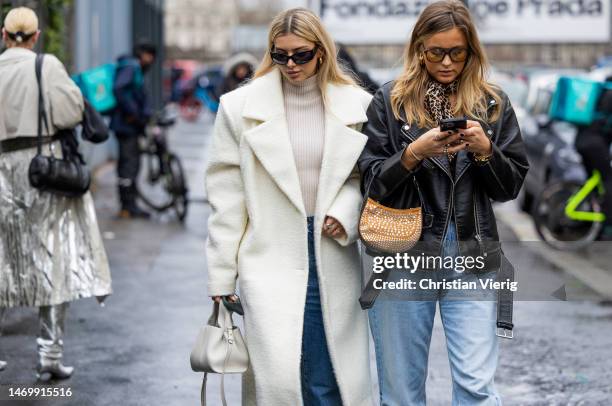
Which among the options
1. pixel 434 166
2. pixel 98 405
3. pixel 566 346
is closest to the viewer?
pixel 434 166

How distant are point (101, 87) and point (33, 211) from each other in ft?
20.5

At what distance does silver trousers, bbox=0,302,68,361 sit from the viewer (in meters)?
6.68

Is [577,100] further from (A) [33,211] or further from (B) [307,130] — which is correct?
(B) [307,130]

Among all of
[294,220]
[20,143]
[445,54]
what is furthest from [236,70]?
[445,54]

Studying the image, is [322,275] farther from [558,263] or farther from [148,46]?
[148,46]

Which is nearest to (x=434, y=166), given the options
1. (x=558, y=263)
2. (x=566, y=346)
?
(x=566, y=346)

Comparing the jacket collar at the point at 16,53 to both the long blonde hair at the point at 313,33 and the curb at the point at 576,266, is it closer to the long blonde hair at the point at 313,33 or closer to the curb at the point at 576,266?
the long blonde hair at the point at 313,33

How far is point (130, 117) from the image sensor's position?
535 inches

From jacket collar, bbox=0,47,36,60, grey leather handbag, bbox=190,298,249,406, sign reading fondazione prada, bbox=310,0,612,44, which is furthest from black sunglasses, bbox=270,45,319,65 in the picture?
sign reading fondazione prada, bbox=310,0,612,44

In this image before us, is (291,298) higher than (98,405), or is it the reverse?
(291,298)

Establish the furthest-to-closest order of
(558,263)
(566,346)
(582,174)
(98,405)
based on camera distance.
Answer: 1. (582,174)
2. (558,263)
3. (566,346)
4. (98,405)

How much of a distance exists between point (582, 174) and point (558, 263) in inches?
88.7

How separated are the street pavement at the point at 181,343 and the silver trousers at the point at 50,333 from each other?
0.17m

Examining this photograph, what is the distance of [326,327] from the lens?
455 centimetres
